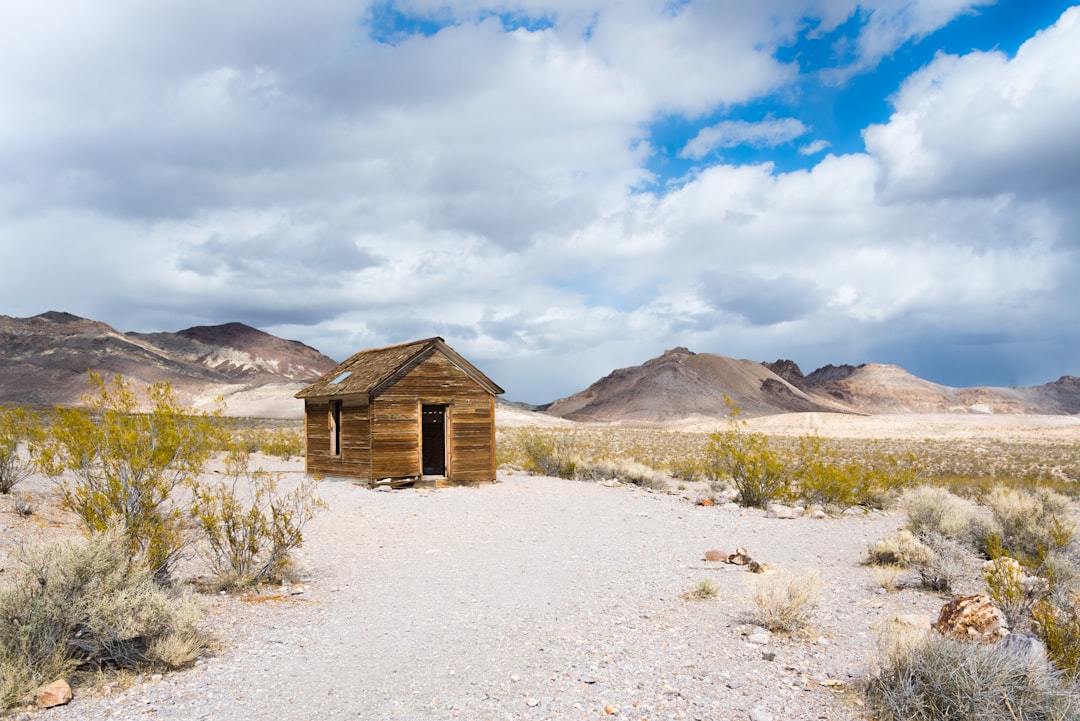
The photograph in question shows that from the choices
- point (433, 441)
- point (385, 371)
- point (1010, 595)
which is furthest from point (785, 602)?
point (433, 441)

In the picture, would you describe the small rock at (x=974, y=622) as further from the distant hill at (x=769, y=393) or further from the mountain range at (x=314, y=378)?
the distant hill at (x=769, y=393)

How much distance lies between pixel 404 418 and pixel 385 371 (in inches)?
49.2

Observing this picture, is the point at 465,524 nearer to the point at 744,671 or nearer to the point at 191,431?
the point at 191,431

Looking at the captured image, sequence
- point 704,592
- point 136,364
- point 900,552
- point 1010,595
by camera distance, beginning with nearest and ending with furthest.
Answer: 1. point 1010,595
2. point 704,592
3. point 900,552
4. point 136,364

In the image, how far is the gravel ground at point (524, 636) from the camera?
4.87 metres

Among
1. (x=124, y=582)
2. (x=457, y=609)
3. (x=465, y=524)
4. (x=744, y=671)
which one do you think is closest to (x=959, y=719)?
(x=744, y=671)

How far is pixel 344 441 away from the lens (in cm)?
1794

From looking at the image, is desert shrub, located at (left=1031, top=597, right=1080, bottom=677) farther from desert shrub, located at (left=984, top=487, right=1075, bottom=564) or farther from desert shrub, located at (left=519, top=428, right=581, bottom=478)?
desert shrub, located at (left=519, top=428, right=581, bottom=478)

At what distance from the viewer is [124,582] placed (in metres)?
5.86

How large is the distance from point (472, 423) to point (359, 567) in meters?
8.93

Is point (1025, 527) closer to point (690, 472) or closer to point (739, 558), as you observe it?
point (739, 558)

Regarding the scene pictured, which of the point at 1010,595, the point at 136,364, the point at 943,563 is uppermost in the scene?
the point at 136,364

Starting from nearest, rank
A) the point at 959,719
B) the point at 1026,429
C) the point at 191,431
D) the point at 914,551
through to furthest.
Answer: the point at 959,719 → the point at 191,431 → the point at 914,551 → the point at 1026,429

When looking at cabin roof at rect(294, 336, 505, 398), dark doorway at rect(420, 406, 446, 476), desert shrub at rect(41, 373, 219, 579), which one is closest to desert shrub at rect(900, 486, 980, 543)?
desert shrub at rect(41, 373, 219, 579)
